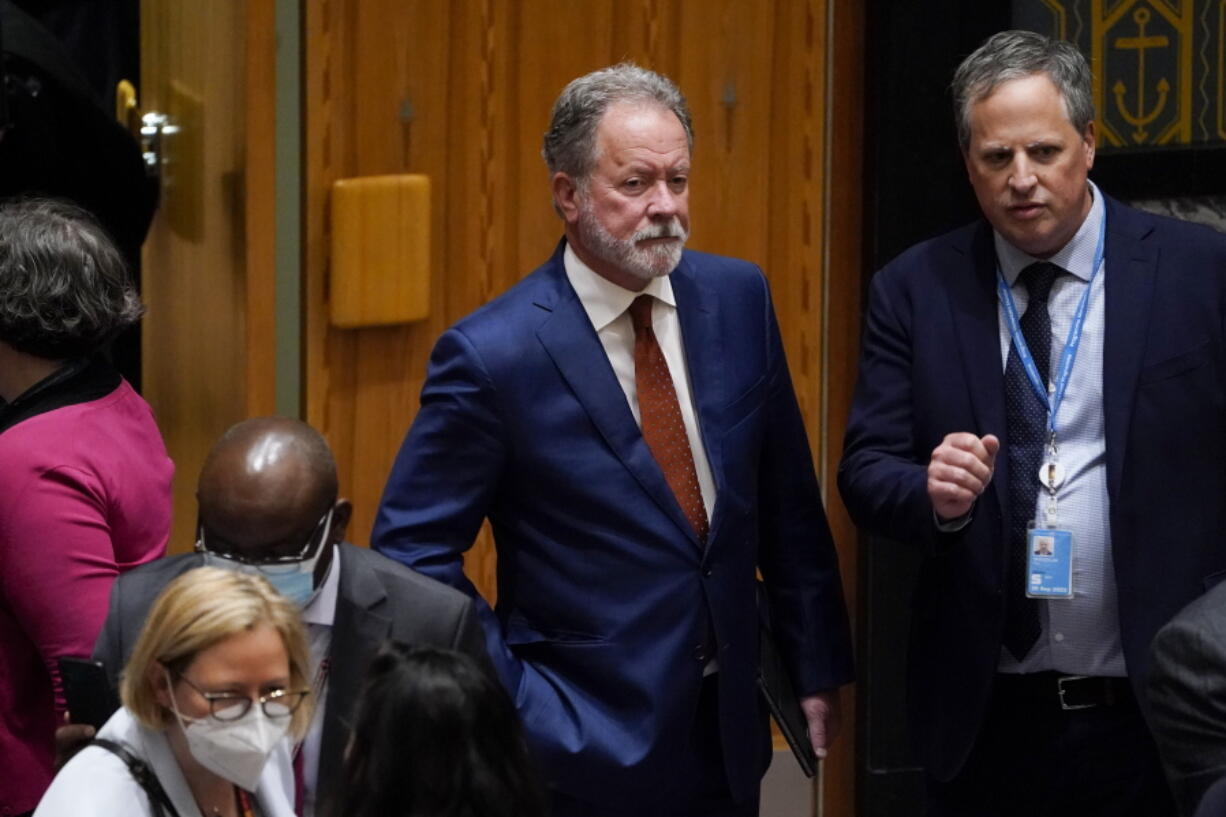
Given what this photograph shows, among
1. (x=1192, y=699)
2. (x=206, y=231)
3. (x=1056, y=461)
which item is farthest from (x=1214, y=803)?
(x=206, y=231)

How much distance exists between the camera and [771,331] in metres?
4.18

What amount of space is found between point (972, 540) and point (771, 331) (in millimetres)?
543

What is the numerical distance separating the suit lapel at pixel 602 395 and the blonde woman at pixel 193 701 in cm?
97

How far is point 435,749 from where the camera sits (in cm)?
258

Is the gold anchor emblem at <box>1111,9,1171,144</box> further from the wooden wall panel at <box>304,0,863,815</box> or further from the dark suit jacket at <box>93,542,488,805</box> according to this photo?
the dark suit jacket at <box>93,542,488,805</box>

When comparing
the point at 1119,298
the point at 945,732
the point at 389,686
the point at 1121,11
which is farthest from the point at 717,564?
the point at 1121,11

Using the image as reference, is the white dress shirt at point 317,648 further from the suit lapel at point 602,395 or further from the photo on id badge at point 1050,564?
the photo on id badge at point 1050,564

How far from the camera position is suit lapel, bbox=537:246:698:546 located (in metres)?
3.92

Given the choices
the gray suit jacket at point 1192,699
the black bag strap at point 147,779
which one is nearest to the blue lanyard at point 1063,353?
the gray suit jacket at point 1192,699

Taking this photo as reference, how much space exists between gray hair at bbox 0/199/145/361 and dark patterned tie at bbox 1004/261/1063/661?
1595mm

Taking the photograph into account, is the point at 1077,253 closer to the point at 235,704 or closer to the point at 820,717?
the point at 820,717

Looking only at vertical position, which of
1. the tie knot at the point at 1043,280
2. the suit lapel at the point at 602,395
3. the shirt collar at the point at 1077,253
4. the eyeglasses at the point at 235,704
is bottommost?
the eyeglasses at the point at 235,704

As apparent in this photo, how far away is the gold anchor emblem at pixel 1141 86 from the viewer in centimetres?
555

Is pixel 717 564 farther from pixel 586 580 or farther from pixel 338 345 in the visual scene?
Result: pixel 338 345
